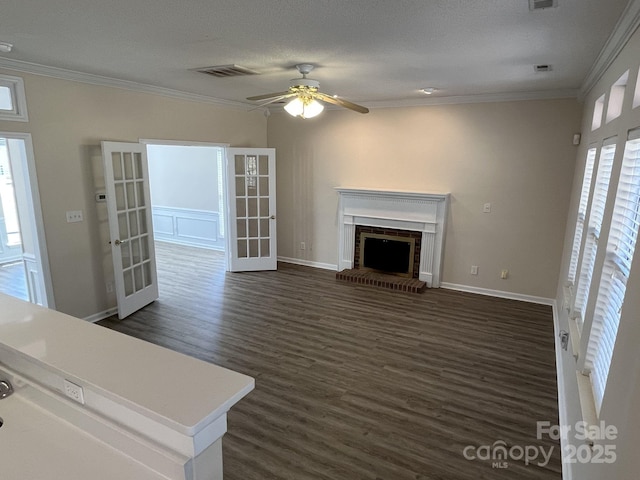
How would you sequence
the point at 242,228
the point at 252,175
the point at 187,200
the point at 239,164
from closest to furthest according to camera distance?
the point at 239,164, the point at 252,175, the point at 242,228, the point at 187,200

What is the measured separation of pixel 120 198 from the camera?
14.3ft

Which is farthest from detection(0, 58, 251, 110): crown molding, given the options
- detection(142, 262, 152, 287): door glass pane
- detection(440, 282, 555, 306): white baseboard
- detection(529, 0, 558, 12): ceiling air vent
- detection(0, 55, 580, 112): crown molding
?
detection(440, 282, 555, 306): white baseboard

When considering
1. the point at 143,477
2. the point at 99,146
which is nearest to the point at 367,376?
the point at 143,477

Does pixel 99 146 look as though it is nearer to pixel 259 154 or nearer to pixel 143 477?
pixel 259 154

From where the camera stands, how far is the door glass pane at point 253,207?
629cm

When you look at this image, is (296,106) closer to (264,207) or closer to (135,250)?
(135,250)

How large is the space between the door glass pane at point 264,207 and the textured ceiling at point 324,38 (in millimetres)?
2504

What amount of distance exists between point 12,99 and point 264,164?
3320mm

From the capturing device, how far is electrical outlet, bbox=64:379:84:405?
3.93ft

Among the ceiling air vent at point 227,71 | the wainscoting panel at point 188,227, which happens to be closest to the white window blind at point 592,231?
the ceiling air vent at point 227,71

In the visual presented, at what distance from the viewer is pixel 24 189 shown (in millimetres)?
3773

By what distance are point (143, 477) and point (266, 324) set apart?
10.7ft

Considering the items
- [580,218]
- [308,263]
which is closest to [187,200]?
[308,263]

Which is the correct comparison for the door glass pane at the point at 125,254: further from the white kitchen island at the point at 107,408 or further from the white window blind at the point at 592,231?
the white window blind at the point at 592,231
